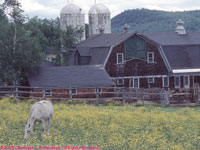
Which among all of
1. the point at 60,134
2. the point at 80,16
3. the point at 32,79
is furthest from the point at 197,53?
the point at 60,134

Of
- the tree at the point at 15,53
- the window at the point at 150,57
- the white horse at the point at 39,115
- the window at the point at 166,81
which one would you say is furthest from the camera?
the window at the point at 166,81

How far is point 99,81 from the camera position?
156 feet

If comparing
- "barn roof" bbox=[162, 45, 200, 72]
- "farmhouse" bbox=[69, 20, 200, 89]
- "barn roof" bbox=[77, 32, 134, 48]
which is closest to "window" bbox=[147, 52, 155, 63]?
"farmhouse" bbox=[69, 20, 200, 89]

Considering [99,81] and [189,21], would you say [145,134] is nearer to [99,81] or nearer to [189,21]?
[99,81]

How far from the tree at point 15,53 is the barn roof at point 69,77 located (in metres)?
1.17

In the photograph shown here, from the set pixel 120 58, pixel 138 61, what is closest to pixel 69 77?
pixel 120 58

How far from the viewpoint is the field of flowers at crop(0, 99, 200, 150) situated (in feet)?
60.8

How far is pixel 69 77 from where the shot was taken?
48.1 m

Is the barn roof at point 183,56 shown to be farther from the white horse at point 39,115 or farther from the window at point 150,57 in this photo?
the white horse at point 39,115

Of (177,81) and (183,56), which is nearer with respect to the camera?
(177,81)

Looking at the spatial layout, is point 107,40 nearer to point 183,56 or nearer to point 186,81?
point 183,56

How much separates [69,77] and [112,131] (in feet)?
87.1

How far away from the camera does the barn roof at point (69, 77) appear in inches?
1827

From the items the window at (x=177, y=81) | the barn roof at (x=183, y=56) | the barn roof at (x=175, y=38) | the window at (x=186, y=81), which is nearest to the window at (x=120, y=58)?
the window at (x=177, y=81)
